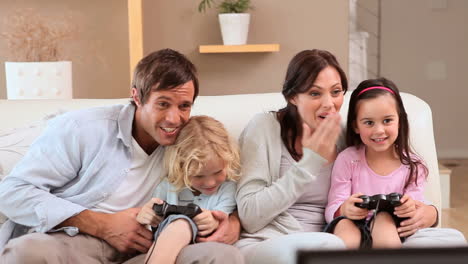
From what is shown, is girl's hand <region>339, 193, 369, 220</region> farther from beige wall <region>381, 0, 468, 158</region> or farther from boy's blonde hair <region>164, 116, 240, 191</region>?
beige wall <region>381, 0, 468, 158</region>

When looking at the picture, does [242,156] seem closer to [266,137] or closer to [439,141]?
[266,137]

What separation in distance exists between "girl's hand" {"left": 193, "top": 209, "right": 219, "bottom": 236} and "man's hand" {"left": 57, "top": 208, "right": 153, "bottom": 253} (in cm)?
A: 14

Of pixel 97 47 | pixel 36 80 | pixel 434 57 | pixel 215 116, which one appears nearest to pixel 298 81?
pixel 215 116

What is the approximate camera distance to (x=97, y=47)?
3.97 metres

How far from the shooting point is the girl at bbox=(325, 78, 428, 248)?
1.93m

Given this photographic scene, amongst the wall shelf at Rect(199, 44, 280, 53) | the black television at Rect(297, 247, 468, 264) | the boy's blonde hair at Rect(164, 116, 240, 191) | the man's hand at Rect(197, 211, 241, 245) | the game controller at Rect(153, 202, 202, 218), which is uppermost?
the wall shelf at Rect(199, 44, 280, 53)

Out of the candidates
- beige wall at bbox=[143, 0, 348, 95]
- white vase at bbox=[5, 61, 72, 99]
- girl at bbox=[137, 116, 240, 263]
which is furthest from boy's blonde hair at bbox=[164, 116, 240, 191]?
beige wall at bbox=[143, 0, 348, 95]

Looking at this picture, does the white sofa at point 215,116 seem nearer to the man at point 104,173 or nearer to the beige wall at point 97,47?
the man at point 104,173

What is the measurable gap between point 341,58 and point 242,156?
7.58 feet

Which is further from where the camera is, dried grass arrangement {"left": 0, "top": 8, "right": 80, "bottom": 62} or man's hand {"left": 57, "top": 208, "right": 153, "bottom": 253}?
dried grass arrangement {"left": 0, "top": 8, "right": 80, "bottom": 62}

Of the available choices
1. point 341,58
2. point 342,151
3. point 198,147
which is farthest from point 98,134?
point 341,58

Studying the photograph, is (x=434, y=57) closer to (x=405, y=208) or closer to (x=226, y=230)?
(x=405, y=208)

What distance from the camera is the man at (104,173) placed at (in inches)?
72.6

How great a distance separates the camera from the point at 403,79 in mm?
6133
